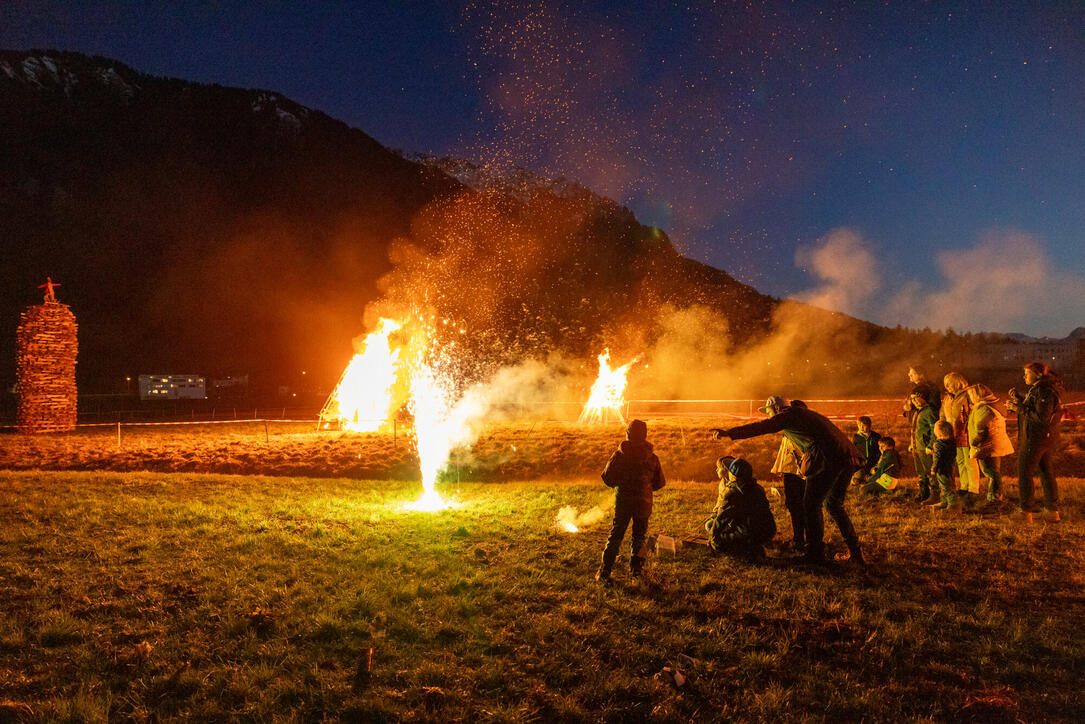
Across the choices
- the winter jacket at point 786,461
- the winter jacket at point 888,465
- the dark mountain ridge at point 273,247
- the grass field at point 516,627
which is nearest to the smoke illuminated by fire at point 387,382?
the grass field at point 516,627

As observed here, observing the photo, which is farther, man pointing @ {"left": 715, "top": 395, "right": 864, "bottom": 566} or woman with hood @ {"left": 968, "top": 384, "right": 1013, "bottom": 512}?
woman with hood @ {"left": 968, "top": 384, "right": 1013, "bottom": 512}

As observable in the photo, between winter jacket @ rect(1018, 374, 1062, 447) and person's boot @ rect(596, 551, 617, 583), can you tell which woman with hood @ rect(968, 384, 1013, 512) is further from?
person's boot @ rect(596, 551, 617, 583)

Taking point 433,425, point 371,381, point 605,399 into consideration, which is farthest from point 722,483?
point 371,381

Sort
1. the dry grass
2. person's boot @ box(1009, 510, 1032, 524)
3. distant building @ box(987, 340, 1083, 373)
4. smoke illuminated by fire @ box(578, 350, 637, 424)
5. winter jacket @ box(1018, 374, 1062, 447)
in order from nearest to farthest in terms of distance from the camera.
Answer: winter jacket @ box(1018, 374, 1062, 447), person's boot @ box(1009, 510, 1032, 524), the dry grass, smoke illuminated by fire @ box(578, 350, 637, 424), distant building @ box(987, 340, 1083, 373)

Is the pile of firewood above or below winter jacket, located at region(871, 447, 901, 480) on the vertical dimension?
above

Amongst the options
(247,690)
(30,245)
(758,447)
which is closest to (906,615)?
(247,690)

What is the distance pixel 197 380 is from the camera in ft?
208

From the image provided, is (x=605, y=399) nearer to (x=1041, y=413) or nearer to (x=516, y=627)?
(x=1041, y=413)

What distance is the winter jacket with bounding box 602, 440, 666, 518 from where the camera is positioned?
6215 mm

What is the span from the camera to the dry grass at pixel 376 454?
1538 centimetres

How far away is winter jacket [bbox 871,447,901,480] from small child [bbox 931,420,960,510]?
597 mm

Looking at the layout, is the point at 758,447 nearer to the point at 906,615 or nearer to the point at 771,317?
the point at 906,615

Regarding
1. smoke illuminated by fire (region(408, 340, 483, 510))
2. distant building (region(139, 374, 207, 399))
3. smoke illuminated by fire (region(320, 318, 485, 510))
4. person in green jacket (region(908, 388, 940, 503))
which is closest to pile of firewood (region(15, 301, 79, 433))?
smoke illuminated by fire (region(320, 318, 485, 510))

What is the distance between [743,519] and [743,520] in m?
0.01
